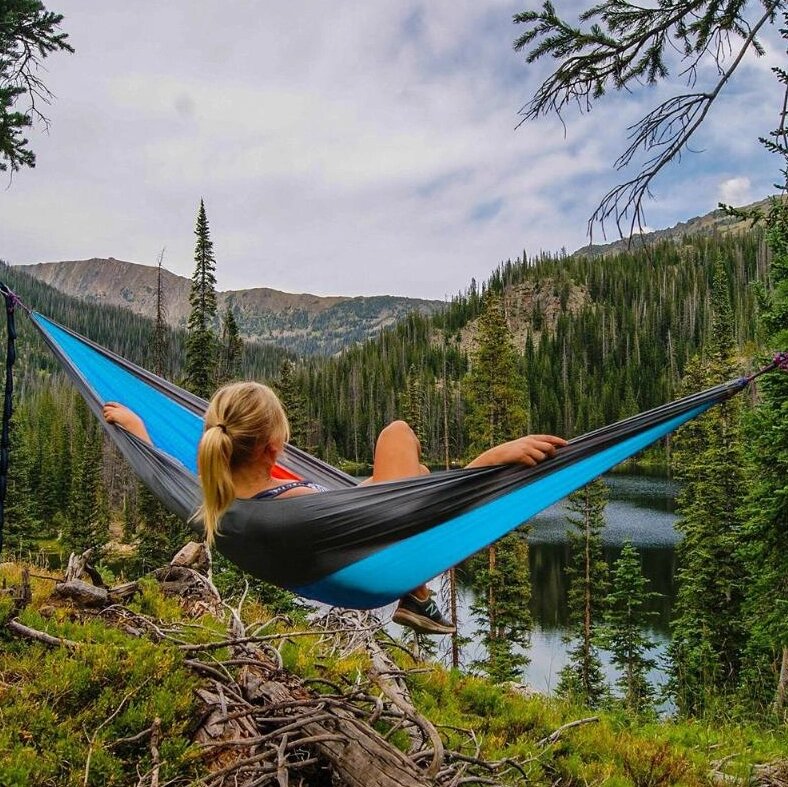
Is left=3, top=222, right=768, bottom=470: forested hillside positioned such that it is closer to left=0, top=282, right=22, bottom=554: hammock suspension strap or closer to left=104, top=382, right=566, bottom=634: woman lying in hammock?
left=0, top=282, right=22, bottom=554: hammock suspension strap

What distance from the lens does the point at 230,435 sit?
1.91m

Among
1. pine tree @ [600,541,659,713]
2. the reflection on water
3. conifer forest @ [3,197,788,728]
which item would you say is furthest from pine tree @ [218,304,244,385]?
pine tree @ [600,541,659,713]

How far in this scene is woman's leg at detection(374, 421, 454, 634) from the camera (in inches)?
84.4

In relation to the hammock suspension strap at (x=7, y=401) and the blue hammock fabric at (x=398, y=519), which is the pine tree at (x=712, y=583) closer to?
the blue hammock fabric at (x=398, y=519)

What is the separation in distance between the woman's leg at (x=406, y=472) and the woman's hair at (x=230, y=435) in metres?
0.40

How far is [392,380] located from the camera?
70625 millimetres

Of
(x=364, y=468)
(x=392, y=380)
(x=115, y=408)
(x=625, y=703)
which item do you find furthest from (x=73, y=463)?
(x=392, y=380)

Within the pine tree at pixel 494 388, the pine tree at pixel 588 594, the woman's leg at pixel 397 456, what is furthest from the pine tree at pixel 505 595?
the woman's leg at pixel 397 456

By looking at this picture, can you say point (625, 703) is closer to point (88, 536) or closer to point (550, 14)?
point (550, 14)

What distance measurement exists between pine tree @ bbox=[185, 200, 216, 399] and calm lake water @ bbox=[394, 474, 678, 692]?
30.0 feet

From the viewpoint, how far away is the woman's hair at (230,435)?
6.17 feet

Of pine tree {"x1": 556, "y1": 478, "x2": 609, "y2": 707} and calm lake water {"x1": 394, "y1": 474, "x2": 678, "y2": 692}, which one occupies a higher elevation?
pine tree {"x1": 556, "y1": 478, "x2": 609, "y2": 707}

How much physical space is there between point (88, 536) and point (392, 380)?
5004 centimetres

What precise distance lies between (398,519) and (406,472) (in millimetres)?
280
